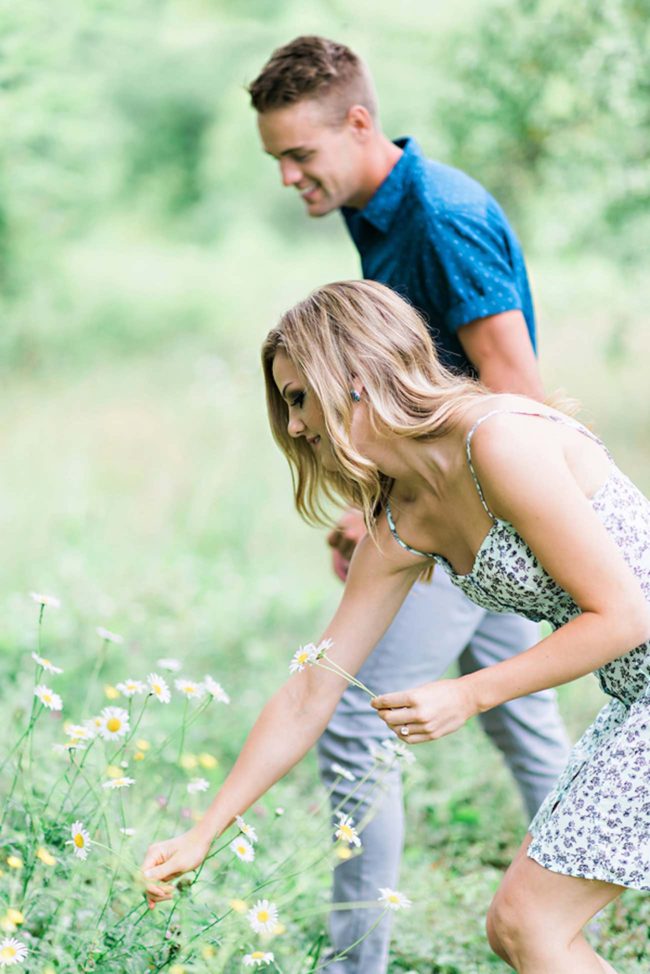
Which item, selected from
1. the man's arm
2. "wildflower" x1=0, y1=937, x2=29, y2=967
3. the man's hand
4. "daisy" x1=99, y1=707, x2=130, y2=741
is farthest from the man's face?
"wildflower" x1=0, y1=937, x2=29, y2=967

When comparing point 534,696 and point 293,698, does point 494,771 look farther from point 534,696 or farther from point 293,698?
point 293,698

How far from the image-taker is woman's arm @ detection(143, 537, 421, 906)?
2219mm

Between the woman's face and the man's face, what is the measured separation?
878 millimetres

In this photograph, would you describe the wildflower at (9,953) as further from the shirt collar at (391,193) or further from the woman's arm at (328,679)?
the shirt collar at (391,193)

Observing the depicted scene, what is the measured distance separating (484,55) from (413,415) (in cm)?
490

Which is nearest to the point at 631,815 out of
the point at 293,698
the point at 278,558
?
the point at 293,698

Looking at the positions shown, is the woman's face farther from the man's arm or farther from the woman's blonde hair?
the man's arm

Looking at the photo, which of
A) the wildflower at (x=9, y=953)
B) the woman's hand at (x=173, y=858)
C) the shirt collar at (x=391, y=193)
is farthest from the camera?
the shirt collar at (x=391, y=193)

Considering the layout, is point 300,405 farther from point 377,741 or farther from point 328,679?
point 377,741

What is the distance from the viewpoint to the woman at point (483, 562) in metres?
1.85

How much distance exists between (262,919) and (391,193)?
1687mm

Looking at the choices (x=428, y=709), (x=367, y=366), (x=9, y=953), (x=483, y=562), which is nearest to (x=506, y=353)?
(x=367, y=366)

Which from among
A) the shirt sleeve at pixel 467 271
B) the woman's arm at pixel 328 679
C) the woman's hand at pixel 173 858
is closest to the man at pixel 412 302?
the shirt sleeve at pixel 467 271

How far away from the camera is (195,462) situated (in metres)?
7.68
